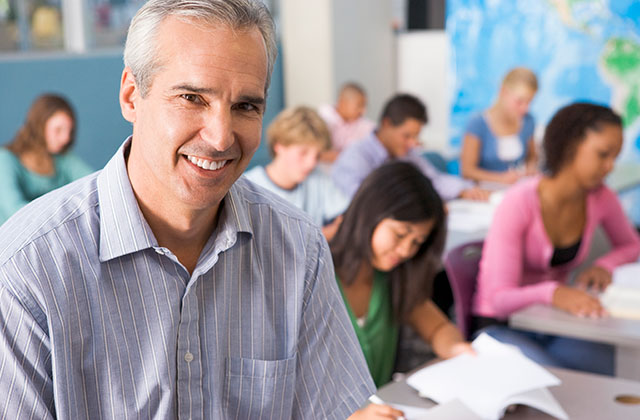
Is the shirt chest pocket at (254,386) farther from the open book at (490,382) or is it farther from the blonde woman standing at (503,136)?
the blonde woman standing at (503,136)

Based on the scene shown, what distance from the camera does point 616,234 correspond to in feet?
10.6

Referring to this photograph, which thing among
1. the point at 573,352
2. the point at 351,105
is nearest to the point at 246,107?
the point at 573,352

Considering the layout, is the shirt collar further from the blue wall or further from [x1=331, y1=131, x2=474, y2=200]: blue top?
the blue wall

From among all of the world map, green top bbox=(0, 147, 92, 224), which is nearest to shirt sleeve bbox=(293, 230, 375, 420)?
green top bbox=(0, 147, 92, 224)

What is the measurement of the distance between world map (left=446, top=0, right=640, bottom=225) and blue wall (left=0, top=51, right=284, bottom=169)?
2095 millimetres

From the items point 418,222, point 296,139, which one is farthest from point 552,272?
point 296,139

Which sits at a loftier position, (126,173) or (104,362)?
(126,173)

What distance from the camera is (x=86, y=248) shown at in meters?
1.09

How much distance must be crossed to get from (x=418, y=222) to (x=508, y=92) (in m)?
3.27

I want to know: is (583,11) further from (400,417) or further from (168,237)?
(168,237)

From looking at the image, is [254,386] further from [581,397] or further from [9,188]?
[9,188]

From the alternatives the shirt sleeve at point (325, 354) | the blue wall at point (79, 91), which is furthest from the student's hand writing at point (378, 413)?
the blue wall at point (79, 91)

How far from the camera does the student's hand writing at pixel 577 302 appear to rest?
2.50 m

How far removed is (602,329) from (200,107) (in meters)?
1.73
